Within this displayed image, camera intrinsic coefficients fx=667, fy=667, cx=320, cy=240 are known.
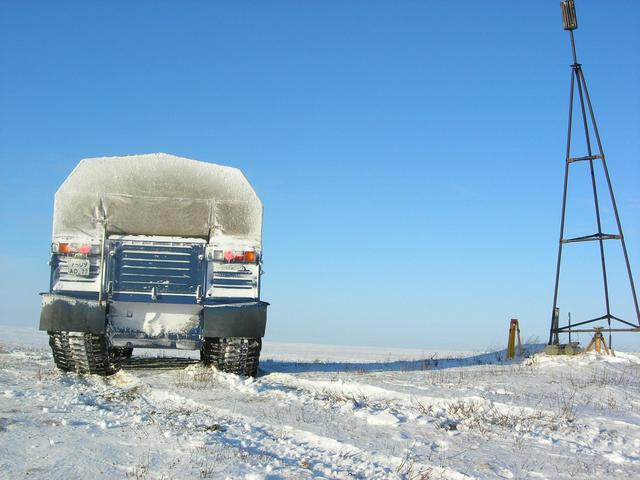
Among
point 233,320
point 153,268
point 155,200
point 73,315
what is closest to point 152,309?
point 153,268

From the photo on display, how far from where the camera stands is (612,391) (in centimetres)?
823

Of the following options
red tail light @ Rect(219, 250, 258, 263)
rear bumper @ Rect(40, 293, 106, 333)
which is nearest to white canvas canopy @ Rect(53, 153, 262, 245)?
red tail light @ Rect(219, 250, 258, 263)

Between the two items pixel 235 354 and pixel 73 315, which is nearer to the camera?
pixel 73 315

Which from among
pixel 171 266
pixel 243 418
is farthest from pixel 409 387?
pixel 171 266

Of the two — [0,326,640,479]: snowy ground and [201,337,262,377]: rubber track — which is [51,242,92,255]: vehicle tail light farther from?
[201,337,262,377]: rubber track

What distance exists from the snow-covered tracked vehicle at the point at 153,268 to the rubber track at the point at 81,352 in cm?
2

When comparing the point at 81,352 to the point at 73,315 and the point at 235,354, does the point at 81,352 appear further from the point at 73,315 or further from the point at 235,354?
the point at 235,354

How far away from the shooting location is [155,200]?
10.3 m

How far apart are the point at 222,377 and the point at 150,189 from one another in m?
3.20

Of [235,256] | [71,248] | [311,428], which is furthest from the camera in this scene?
[235,256]

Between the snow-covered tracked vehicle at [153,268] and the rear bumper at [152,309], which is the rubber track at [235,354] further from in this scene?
the rear bumper at [152,309]

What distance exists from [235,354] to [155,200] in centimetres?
267

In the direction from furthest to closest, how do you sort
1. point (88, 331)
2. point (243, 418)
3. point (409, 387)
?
point (88, 331) < point (409, 387) < point (243, 418)

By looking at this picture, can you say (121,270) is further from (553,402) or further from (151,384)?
(553,402)
